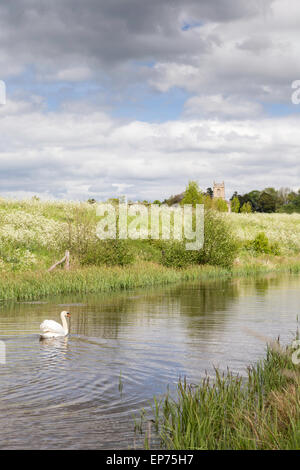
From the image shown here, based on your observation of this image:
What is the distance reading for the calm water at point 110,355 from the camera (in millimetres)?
8828

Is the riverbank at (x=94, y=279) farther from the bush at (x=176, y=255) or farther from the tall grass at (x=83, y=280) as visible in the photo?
the bush at (x=176, y=255)

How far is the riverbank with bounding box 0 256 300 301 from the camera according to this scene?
26875 millimetres

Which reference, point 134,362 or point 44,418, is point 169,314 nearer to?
point 134,362

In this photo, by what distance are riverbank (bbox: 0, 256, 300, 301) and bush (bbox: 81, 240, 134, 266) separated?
0.80 m

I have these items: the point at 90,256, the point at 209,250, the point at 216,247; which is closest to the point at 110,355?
the point at 90,256

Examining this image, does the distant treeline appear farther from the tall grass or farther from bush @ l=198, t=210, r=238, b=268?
the tall grass

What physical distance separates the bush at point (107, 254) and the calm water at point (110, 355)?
8.60 meters

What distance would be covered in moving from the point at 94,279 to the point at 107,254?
5358 millimetres

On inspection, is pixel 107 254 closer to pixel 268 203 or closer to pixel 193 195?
pixel 193 195

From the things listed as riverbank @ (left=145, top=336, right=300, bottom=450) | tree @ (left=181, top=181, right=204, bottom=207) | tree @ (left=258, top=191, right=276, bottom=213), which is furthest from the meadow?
tree @ (left=258, top=191, right=276, bottom=213)

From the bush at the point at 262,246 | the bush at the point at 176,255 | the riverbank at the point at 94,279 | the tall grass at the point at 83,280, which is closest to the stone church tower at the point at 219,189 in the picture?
the bush at the point at 262,246

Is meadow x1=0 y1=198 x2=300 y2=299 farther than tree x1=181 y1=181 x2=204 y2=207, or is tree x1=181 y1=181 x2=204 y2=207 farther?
tree x1=181 y1=181 x2=204 y2=207

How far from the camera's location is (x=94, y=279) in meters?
30.7
